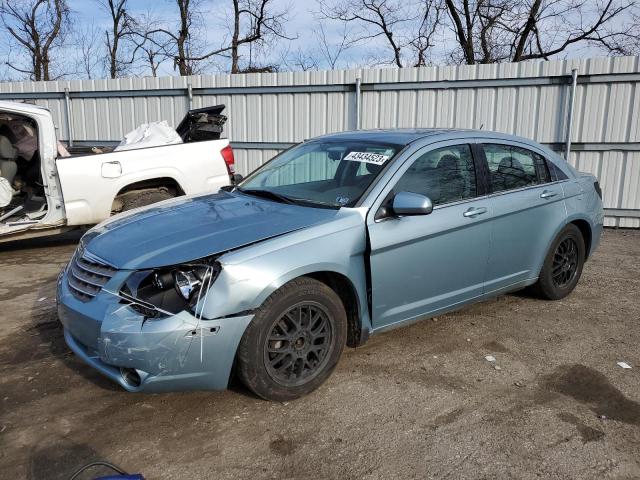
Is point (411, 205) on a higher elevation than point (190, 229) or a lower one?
higher

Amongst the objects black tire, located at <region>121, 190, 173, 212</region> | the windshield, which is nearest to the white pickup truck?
black tire, located at <region>121, 190, 173, 212</region>

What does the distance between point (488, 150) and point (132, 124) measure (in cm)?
951

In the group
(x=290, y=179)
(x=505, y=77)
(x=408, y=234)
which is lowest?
(x=408, y=234)

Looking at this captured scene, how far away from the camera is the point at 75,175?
647 cm

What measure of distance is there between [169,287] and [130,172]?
164 inches

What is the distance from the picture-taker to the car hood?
121 inches

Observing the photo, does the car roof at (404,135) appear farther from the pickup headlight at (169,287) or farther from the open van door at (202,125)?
the open van door at (202,125)

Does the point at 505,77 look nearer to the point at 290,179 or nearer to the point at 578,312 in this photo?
the point at 578,312

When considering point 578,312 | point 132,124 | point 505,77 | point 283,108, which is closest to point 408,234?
point 578,312

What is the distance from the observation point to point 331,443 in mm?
2947

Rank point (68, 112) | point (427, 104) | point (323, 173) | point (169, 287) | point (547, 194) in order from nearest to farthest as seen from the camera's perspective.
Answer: point (169, 287)
point (323, 173)
point (547, 194)
point (427, 104)
point (68, 112)

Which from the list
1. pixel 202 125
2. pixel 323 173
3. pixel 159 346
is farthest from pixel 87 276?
pixel 202 125

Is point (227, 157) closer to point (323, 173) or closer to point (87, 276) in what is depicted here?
point (323, 173)

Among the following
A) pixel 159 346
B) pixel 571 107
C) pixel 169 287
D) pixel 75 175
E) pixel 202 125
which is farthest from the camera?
pixel 571 107
